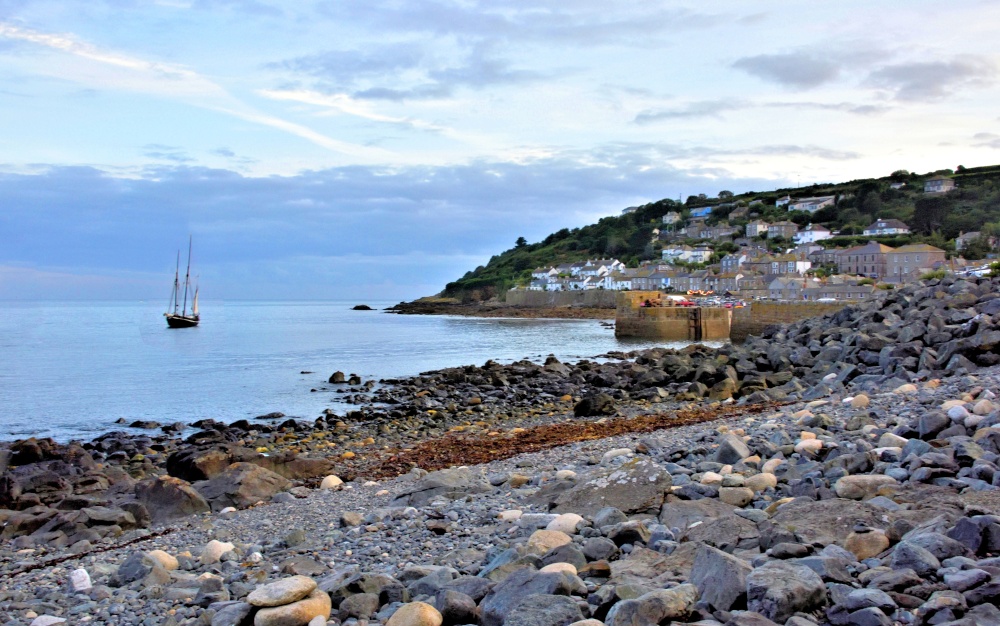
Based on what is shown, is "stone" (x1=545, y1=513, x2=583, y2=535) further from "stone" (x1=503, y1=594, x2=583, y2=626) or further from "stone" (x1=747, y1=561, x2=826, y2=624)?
"stone" (x1=747, y1=561, x2=826, y2=624)

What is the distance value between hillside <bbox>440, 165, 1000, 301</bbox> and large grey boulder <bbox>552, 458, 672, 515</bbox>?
76408 millimetres

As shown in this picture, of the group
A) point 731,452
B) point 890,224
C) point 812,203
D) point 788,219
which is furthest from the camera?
point 812,203

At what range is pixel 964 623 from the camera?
2.48 m

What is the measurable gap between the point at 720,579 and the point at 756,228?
417 feet

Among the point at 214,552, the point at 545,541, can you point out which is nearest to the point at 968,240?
the point at 545,541

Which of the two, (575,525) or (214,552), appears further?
(214,552)

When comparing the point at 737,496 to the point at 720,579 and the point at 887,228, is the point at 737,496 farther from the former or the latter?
the point at 887,228

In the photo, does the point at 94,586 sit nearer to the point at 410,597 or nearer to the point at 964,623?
the point at 410,597

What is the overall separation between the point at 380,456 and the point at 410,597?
26.3ft

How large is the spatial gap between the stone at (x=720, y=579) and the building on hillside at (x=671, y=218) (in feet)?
489

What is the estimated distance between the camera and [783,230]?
115500mm

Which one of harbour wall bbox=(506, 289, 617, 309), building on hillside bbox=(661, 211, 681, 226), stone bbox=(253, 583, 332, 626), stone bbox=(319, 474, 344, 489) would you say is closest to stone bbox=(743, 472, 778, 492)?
stone bbox=(253, 583, 332, 626)

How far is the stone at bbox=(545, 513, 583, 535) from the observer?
443cm

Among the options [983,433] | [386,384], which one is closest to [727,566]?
[983,433]
